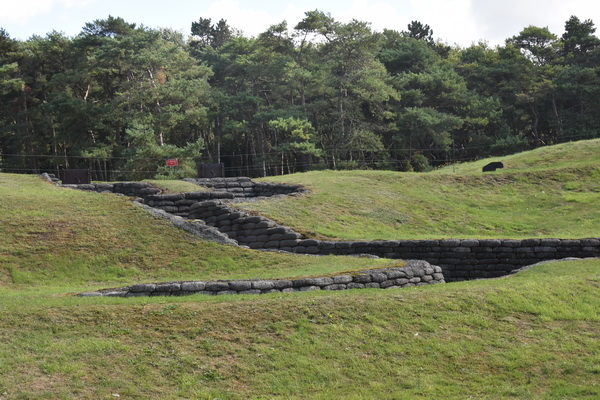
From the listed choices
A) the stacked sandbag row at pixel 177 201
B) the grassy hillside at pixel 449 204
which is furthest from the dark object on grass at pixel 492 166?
the stacked sandbag row at pixel 177 201

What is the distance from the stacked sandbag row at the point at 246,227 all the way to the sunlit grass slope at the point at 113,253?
2.45 meters

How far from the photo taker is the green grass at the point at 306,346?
10180 millimetres

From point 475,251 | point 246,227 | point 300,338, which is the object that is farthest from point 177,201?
point 300,338

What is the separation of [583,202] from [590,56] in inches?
1486

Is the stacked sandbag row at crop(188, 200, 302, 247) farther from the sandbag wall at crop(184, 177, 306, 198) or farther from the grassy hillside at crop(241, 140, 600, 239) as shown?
the sandbag wall at crop(184, 177, 306, 198)

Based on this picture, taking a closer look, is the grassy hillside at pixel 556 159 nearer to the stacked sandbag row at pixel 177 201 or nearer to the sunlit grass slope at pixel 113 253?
the stacked sandbag row at pixel 177 201

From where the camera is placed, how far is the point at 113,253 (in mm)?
20156

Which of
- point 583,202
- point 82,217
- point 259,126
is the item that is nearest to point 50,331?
point 82,217

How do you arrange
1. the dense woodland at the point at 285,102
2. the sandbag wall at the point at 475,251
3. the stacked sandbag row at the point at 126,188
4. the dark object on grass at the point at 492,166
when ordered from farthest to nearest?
the dense woodland at the point at 285,102, the dark object on grass at the point at 492,166, the stacked sandbag row at the point at 126,188, the sandbag wall at the point at 475,251

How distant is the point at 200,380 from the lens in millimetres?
10273

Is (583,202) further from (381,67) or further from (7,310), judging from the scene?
(381,67)

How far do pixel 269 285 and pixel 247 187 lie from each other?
18066 millimetres

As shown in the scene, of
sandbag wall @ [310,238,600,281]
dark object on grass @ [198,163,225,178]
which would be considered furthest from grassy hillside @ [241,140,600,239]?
dark object on grass @ [198,163,225,178]

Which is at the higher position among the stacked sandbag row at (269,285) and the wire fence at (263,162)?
the wire fence at (263,162)
